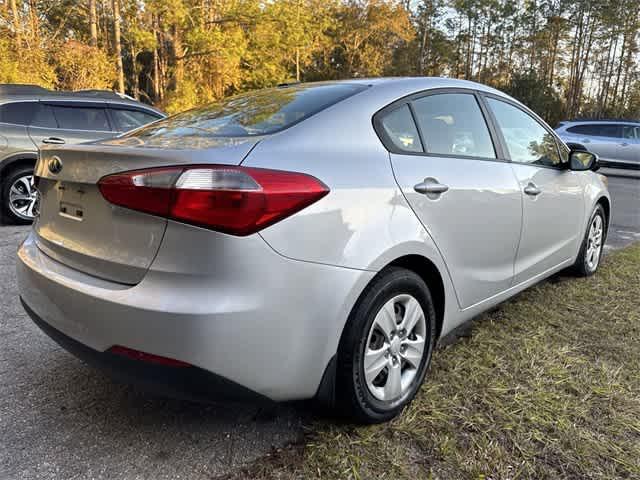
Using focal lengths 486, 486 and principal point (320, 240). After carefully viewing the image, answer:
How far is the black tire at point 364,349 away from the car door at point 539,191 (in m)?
1.17

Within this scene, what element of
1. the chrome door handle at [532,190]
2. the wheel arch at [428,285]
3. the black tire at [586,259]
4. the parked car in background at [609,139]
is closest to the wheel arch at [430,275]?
the wheel arch at [428,285]

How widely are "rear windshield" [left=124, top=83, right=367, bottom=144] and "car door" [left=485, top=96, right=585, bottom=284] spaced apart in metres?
1.16

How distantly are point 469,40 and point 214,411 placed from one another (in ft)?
141

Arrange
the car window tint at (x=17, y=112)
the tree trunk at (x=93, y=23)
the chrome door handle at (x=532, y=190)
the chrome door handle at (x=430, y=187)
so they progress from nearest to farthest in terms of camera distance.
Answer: the chrome door handle at (x=430, y=187) < the chrome door handle at (x=532, y=190) < the car window tint at (x=17, y=112) < the tree trunk at (x=93, y=23)

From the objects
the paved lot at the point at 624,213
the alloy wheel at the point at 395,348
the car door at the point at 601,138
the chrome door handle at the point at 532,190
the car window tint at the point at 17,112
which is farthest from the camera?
the car door at the point at 601,138

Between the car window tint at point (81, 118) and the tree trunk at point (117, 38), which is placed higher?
the tree trunk at point (117, 38)

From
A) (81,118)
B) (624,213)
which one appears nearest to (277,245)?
(81,118)

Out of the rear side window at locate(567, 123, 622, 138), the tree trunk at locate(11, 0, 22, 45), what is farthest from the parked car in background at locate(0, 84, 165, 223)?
the rear side window at locate(567, 123, 622, 138)

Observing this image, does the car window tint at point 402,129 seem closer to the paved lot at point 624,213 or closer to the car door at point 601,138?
the paved lot at point 624,213

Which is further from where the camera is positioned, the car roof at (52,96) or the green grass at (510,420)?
the car roof at (52,96)

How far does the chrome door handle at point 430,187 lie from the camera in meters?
2.07

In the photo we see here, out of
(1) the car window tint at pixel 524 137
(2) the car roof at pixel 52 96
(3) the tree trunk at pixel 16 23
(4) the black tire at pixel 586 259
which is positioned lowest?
(4) the black tire at pixel 586 259

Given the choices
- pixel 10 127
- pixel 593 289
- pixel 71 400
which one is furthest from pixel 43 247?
pixel 10 127

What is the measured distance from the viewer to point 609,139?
1484 centimetres
